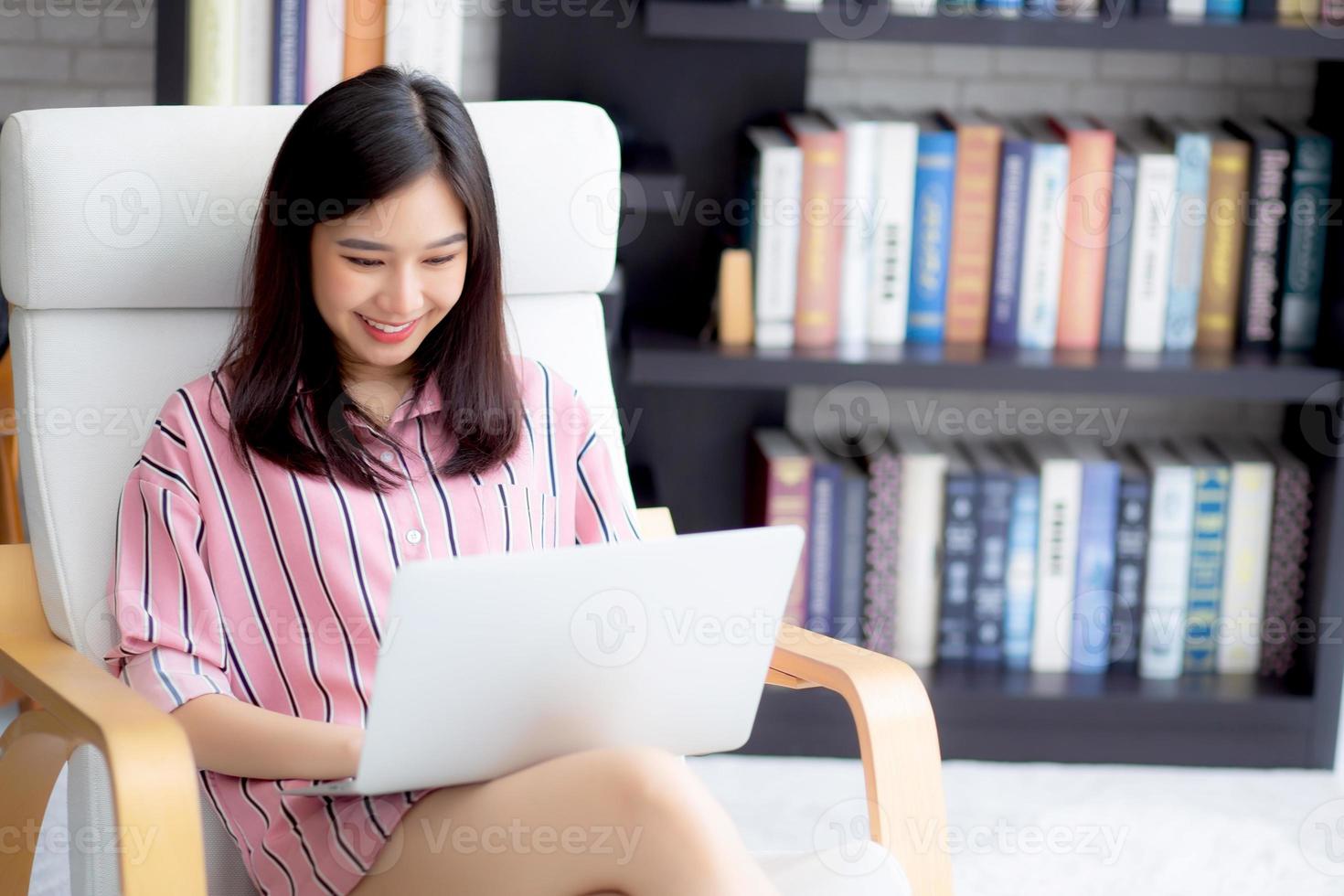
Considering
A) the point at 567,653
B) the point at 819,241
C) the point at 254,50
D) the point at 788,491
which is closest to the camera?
the point at 567,653

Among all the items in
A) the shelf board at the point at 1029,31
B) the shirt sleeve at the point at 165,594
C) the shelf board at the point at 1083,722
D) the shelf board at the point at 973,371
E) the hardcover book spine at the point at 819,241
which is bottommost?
the shelf board at the point at 1083,722

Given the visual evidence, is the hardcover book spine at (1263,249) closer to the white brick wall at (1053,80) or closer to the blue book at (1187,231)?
the blue book at (1187,231)

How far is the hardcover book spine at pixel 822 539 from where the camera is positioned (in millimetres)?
2332

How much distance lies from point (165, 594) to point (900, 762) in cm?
63

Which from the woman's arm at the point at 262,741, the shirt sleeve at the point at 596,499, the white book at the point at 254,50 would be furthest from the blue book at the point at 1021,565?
the woman's arm at the point at 262,741

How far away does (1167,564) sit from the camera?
237cm

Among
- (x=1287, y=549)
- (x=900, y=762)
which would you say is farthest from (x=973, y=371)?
(x=900, y=762)

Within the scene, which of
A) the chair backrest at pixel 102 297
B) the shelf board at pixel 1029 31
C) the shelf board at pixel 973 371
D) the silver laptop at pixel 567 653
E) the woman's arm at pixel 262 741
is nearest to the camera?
the silver laptop at pixel 567 653

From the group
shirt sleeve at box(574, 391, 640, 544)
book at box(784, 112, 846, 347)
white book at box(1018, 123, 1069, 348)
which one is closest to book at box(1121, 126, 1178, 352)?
white book at box(1018, 123, 1069, 348)

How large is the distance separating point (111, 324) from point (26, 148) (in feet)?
0.58

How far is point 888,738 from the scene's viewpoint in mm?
1380

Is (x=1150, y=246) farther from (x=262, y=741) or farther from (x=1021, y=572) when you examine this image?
(x=262, y=741)

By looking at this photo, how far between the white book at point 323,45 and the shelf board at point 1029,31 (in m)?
0.40

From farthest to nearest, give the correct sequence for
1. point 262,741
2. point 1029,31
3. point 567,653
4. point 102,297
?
point 1029,31, point 102,297, point 262,741, point 567,653
